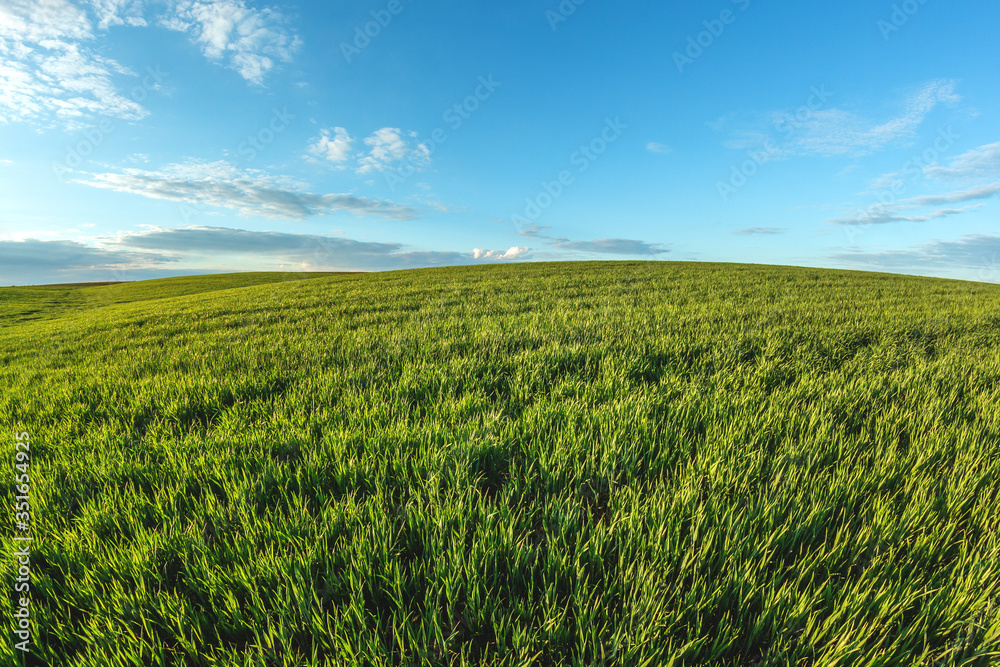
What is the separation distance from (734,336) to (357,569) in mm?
5397

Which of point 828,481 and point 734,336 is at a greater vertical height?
point 734,336

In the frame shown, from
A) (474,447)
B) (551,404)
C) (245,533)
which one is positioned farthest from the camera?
(551,404)

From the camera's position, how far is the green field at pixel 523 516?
55.3 inches

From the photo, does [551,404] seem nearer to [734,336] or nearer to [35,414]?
[734,336]

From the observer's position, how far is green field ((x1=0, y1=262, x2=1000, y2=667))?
1.40 m

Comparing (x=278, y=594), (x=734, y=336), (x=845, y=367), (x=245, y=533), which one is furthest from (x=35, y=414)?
(x=845, y=367)

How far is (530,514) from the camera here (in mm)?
1887

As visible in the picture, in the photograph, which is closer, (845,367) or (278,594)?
(278,594)

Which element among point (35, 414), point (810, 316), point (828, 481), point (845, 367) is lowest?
point (35, 414)

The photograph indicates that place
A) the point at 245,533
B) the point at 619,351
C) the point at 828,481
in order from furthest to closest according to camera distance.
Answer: the point at 619,351 → the point at 828,481 → the point at 245,533

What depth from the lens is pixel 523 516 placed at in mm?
1915

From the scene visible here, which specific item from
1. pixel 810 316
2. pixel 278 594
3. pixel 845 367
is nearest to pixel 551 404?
pixel 278 594

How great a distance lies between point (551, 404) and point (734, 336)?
357 centimetres

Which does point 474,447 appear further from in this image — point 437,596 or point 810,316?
point 810,316
